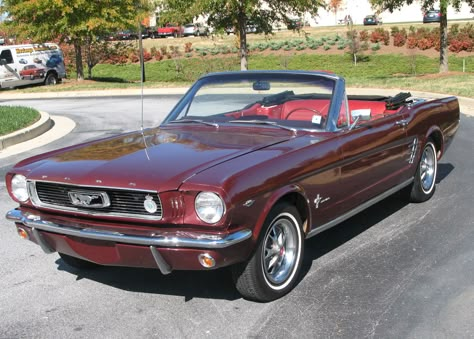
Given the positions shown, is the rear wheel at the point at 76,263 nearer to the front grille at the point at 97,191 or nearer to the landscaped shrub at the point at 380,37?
the front grille at the point at 97,191

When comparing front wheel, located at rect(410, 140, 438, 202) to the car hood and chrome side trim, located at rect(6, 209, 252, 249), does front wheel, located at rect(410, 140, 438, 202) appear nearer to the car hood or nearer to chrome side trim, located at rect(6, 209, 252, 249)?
the car hood

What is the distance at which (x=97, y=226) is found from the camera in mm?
4043

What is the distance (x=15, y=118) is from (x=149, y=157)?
34.7ft

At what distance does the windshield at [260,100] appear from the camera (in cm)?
530

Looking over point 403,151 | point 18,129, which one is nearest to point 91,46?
point 18,129

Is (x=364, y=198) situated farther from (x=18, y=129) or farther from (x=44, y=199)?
(x=18, y=129)

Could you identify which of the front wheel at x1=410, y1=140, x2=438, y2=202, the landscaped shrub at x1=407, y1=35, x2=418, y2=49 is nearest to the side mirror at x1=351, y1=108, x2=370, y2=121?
the front wheel at x1=410, y1=140, x2=438, y2=202

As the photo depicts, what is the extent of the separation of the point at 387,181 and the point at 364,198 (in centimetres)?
50

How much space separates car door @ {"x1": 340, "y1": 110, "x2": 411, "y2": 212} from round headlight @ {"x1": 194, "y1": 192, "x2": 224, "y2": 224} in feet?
4.77

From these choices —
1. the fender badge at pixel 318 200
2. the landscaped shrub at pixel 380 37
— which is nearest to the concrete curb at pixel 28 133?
the fender badge at pixel 318 200

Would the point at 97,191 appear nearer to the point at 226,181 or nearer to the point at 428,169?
the point at 226,181

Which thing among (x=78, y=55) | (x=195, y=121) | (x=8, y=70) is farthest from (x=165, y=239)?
(x=78, y=55)

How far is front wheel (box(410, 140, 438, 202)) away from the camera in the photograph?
6.56 m

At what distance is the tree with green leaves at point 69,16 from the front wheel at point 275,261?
79.6 feet
